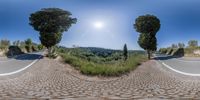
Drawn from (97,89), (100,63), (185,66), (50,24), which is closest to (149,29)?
(185,66)

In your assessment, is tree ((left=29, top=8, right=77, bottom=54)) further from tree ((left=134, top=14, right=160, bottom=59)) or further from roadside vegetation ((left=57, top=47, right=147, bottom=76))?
tree ((left=134, top=14, right=160, bottom=59))

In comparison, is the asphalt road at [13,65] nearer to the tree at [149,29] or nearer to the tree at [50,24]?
the tree at [50,24]

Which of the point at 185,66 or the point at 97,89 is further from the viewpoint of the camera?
the point at 185,66

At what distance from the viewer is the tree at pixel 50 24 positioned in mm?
14518

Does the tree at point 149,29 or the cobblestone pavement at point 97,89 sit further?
the tree at point 149,29

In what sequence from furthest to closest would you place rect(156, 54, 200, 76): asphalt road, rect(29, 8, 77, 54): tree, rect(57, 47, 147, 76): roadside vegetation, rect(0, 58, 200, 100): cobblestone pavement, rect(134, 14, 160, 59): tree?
rect(134, 14, 160, 59): tree < rect(29, 8, 77, 54): tree < rect(156, 54, 200, 76): asphalt road < rect(57, 47, 147, 76): roadside vegetation < rect(0, 58, 200, 100): cobblestone pavement

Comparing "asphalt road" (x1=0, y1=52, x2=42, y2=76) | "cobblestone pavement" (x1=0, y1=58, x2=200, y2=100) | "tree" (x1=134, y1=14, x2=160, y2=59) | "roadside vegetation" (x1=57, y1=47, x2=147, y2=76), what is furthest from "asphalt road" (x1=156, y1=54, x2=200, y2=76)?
"asphalt road" (x1=0, y1=52, x2=42, y2=76)

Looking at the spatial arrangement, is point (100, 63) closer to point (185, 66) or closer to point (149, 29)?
point (185, 66)

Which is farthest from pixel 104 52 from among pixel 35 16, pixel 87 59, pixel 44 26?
pixel 44 26

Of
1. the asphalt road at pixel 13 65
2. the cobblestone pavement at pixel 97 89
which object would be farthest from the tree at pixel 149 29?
the cobblestone pavement at pixel 97 89

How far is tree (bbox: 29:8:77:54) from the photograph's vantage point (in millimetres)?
14518

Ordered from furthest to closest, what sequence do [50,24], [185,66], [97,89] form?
[50,24] < [185,66] < [97,89]

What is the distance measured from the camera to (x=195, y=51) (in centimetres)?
3459

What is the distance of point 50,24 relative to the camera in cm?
1728
